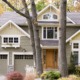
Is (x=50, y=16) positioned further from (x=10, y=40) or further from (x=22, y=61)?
(x=22, y=61)

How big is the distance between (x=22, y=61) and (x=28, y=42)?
2.15 m

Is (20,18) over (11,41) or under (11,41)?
over

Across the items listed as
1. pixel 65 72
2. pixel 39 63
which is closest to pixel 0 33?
pixel 39 63

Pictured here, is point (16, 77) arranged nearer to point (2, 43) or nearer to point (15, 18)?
point (2, 43)

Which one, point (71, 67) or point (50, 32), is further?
point (50, 32)

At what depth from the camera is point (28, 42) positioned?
115ft

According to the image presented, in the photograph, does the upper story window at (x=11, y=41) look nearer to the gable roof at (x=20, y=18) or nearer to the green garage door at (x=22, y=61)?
the green garage door at (x=22, y=61)

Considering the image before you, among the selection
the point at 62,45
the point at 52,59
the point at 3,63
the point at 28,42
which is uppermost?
the point at 28,42

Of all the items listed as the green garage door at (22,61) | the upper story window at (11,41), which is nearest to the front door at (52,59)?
the green garage door at (22,61)

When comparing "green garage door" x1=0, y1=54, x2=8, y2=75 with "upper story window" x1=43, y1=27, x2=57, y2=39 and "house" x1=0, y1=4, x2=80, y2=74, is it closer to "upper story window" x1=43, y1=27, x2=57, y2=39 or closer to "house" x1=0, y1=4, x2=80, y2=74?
"house" x1=0, y1=4, x2=80, y2=74

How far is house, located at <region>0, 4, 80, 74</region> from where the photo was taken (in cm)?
3472

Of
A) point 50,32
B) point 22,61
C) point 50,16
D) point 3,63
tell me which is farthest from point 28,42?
point 50,16

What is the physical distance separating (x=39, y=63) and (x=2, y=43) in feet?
51.4

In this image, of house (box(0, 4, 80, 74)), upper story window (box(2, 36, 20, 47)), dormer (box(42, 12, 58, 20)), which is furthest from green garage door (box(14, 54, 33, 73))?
dormer (box(42, 12, 58, 20))
